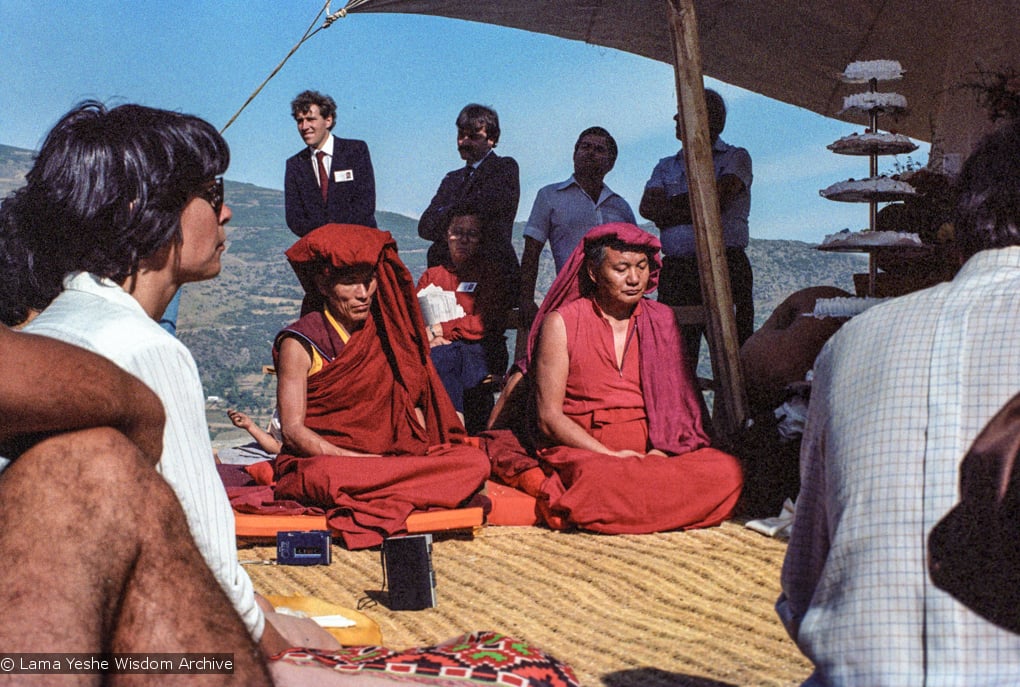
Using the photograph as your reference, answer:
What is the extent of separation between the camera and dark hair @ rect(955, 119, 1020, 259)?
1900 mm

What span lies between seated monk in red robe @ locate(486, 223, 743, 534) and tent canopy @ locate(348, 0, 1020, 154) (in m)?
2.43

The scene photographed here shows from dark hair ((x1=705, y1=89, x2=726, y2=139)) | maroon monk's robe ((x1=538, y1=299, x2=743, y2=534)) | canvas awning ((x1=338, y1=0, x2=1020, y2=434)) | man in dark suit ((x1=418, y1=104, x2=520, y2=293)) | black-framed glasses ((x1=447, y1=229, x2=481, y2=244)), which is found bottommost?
maroon monk's robe ((x1=538, y1=299, x2=743, y2=534))

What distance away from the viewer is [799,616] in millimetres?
2021

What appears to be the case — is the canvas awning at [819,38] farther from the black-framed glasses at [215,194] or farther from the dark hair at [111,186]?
the dark hair at [111,186]

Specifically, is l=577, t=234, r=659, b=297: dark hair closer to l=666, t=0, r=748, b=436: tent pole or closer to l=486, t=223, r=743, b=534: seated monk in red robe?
l=486, t=223, r=743, b=534: seated monk in red robe

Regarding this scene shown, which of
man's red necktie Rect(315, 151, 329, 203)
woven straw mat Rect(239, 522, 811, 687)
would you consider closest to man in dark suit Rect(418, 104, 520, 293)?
man's red necktie Rect(315, 151, 329, 203)

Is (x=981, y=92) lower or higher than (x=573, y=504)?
higher

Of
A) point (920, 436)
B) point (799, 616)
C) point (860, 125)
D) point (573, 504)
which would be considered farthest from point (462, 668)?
point (860, 125)

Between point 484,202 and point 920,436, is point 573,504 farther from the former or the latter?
point 920,436

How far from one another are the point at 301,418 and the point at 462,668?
359 centimetres

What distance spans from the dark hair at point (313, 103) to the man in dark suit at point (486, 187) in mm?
789

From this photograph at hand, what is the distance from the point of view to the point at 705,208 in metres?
5.74

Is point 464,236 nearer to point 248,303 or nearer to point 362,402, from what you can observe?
point 362,402

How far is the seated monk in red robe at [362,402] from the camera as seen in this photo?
5270mm
